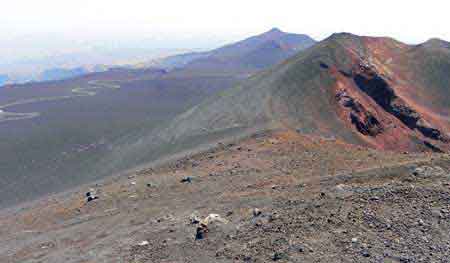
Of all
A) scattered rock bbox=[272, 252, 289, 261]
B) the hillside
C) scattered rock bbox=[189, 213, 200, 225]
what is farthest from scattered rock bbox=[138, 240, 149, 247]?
the hillside

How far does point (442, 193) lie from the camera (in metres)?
13.6

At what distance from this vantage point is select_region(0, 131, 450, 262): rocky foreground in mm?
12422

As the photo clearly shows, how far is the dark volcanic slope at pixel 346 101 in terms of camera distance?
34.4m

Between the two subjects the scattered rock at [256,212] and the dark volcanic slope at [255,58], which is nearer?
the scattered rock at [256,212]

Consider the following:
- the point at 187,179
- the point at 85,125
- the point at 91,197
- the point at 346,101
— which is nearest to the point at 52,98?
the point at 85,125

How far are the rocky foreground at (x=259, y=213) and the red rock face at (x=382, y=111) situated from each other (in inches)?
417

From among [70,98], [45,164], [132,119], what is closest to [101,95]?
[70,98]

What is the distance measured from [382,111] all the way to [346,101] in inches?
149

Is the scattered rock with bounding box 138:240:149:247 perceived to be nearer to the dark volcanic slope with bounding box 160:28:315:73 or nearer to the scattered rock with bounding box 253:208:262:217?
the scattered rock with bounding box 253:208:262:217

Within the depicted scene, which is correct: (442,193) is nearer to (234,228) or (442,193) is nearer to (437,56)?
(234,228)

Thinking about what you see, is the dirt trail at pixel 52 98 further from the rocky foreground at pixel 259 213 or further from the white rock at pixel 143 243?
the white rock at pixel 143 243

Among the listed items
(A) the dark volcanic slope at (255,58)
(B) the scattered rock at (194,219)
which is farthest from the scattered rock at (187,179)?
(A) the dark volcanic slope at (255,58)

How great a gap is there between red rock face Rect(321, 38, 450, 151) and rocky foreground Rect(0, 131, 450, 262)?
10.6m

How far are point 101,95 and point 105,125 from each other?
91.0 ft
